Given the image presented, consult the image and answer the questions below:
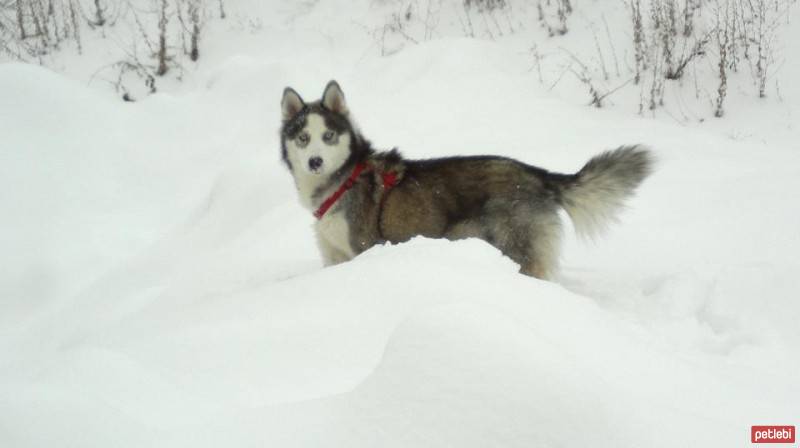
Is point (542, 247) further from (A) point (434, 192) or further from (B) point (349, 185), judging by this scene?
(B) point (349, 185)

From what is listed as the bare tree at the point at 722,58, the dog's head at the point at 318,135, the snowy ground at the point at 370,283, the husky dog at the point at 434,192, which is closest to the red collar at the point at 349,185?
the husky dog at the point at 434,192

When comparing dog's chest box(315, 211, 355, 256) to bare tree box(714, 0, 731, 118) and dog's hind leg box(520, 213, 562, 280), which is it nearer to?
dog's hind leg box(520, 213, 562, 280)

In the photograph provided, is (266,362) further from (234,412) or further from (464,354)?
(464,354)

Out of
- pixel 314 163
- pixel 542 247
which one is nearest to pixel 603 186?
pixel 542 247

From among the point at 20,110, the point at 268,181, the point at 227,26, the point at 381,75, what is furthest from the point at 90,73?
the point at 268,181

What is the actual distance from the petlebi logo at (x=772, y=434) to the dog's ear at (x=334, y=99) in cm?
295

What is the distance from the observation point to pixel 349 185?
3.77 meters

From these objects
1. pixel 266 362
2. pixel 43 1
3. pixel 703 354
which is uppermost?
pixel 43 1

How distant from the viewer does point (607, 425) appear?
129cm

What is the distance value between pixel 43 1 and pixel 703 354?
10705mm

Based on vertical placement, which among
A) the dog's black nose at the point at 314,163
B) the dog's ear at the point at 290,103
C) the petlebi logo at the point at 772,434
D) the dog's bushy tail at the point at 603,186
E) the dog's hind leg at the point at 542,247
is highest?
the dog's ear at the point at 290,103

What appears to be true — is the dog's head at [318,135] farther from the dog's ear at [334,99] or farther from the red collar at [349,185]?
the red collar at [349,185]

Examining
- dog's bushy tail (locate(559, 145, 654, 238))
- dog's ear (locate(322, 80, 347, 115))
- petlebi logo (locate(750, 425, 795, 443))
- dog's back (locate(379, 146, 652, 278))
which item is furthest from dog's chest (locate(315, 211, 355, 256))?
petlebi logo (locate(750, 425, 795, 443))

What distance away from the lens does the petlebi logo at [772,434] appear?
1.53 meters
